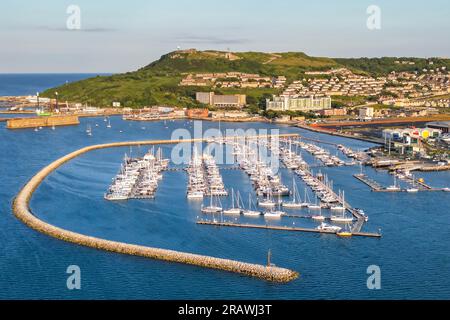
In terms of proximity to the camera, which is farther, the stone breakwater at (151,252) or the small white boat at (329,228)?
the small white boat at (329,228)

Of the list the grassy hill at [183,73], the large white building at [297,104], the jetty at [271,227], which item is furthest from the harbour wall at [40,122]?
the jetty at [271,227]

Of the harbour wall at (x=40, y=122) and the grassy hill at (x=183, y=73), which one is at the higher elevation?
the grassy hill at (x=183, y=73)

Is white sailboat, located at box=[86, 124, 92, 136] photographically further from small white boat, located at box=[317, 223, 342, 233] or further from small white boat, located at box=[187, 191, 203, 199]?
small white boat, located at box=[317, 223, 342, 233]

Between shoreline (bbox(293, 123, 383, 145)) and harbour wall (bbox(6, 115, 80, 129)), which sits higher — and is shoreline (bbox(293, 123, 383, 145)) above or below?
below

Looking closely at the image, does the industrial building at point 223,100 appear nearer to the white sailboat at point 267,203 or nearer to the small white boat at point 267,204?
the white sailboat at point 267,203

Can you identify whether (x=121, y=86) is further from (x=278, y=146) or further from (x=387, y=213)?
(x=387, y=213)

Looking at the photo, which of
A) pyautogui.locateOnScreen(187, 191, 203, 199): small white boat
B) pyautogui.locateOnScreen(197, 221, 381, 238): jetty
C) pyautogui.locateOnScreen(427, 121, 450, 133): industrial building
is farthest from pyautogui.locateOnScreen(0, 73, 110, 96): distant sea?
pyautogui.locateOnScreen(197, 221, 381, 238): jetty
